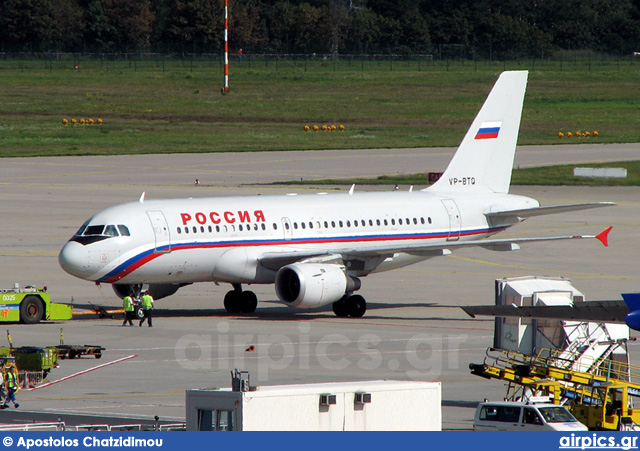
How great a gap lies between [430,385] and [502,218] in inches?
1155

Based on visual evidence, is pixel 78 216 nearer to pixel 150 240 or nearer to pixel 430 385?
pixel 150 240

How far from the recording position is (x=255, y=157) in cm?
10944

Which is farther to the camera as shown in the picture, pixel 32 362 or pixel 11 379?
pixel 32 362

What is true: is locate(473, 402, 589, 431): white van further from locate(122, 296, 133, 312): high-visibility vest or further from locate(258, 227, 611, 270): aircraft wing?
locate(122, 296, 133, 312): high-visibility vest

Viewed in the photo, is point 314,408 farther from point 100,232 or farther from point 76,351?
point 100,232

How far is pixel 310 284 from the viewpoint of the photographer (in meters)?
43.6

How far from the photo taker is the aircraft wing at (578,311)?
989 inches

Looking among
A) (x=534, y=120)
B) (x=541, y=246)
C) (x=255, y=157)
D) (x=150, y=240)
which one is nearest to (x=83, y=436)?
(x=150, y=240)

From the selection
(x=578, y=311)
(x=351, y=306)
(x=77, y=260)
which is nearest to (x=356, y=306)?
(x=351, y=306)

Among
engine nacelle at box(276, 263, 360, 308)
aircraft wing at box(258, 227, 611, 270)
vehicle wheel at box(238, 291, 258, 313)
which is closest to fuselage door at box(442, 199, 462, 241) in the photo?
aircraft wing at box(258, 227, 611, 270)

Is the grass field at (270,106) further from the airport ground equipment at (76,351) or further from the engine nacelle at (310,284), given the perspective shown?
the airport ground equipment at (76,351)

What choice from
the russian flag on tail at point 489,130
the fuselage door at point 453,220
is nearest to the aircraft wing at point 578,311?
the fuselage door at point 453,220

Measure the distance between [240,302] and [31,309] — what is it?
7.53 m

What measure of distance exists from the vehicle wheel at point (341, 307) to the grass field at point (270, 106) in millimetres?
→ 69217
